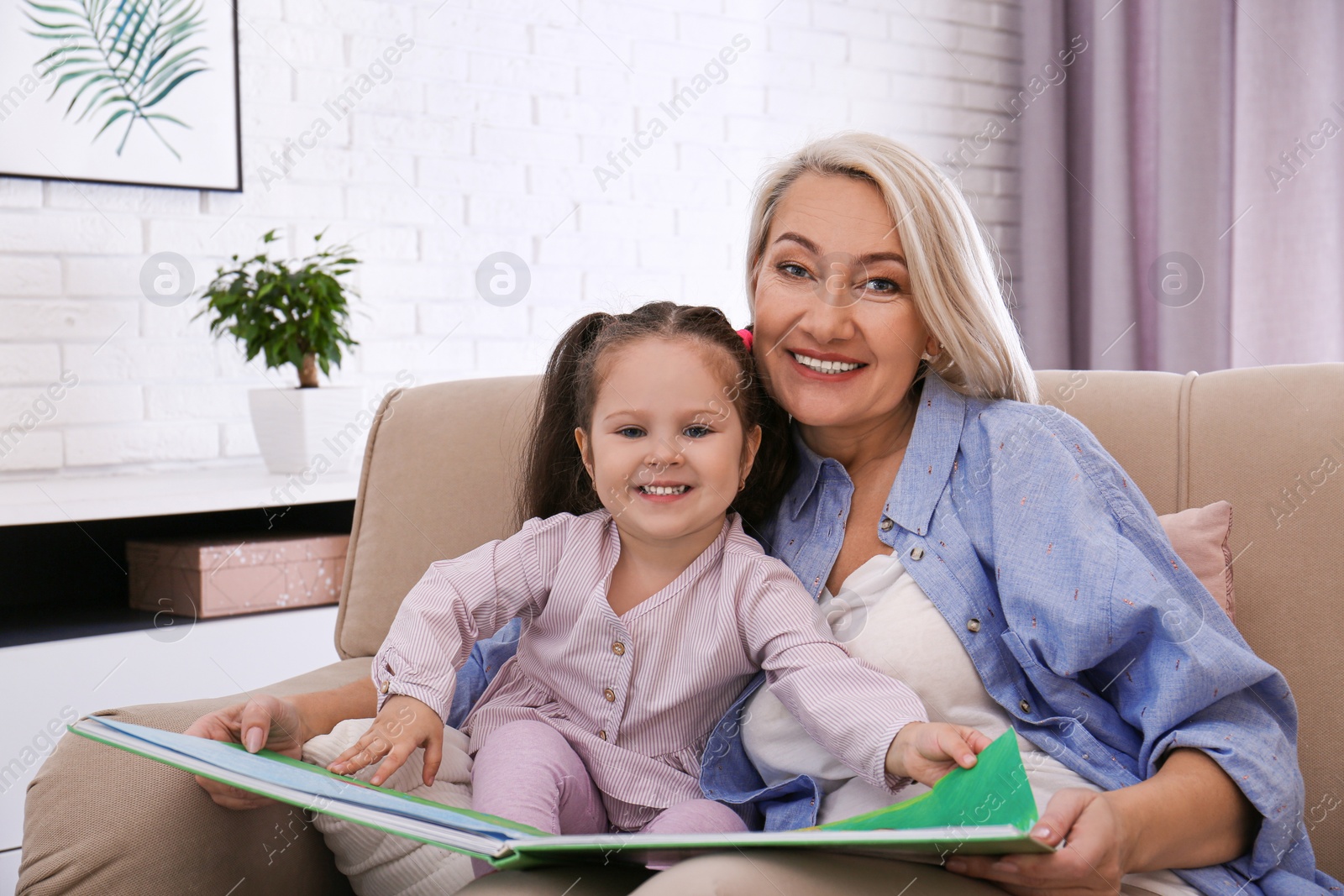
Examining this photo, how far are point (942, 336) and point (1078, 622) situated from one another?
1.10ft

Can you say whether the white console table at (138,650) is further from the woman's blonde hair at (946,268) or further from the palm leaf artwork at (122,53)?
the woman's blonde hair at (946,268)

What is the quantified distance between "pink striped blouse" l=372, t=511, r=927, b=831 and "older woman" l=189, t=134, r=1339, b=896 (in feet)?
0.15

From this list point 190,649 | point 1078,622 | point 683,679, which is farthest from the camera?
point 190,649

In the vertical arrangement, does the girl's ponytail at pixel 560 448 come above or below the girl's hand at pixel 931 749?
above

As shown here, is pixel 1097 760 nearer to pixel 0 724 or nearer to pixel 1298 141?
pixel 0 724

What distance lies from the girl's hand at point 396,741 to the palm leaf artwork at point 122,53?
1512 millimetres

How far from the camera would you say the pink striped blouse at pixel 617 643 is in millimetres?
1057

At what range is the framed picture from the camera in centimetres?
193

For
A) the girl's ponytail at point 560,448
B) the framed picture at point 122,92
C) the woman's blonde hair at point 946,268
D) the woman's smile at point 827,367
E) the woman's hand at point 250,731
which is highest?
the framed picture at point 122,92

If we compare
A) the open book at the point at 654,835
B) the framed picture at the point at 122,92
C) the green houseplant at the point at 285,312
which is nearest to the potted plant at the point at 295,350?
the green houseplant at the point at 285,312

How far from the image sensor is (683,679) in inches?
43.3

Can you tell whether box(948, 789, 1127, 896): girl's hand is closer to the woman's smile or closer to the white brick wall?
the woman's smile

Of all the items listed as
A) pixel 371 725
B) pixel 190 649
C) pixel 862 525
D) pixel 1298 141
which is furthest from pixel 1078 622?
pixel 1298 141

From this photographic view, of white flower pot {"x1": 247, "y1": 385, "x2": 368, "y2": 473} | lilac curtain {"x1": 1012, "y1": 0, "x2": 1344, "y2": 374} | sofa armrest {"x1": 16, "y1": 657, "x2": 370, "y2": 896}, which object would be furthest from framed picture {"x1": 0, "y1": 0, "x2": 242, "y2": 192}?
lilac curtain {"x1": 1012, "y1": 0, "x2": 1344, "y2": 374}
